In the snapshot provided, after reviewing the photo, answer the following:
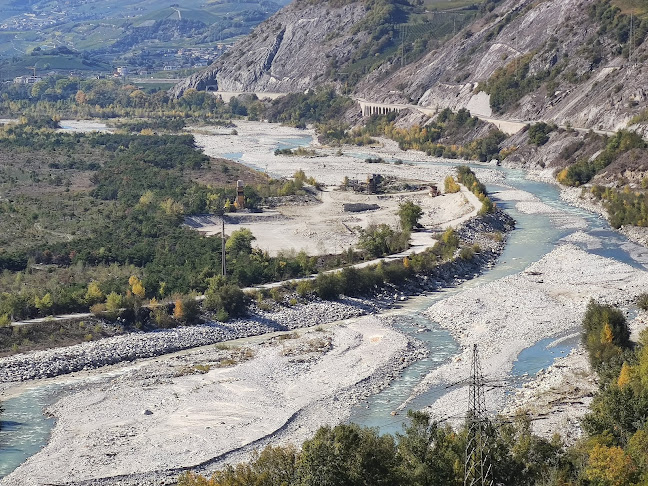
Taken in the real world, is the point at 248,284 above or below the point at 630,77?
below

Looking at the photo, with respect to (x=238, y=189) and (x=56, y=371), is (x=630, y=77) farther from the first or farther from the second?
(x=56, y=371)

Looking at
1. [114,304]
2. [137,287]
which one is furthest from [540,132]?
[114,304]

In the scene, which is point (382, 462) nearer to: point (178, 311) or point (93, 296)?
point (178, 311)

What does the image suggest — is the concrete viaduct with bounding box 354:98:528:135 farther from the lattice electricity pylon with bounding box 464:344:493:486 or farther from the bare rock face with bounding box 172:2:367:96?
the lattice electricity pylon with bounding box 464:344:493:486

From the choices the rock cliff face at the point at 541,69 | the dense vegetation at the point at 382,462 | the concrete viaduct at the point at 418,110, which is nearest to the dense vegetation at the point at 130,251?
the dense vegetation at the point at 382,462

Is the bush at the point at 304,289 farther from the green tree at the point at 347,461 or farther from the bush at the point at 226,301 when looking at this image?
the green tree at the point at 347,461

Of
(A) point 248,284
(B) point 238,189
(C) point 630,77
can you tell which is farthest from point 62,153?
(A) point 248,284

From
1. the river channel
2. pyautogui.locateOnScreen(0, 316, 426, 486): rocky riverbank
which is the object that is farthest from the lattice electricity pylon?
pyautogui.locateOnScreen(0, 316, 426, 486): rocky riverbank
